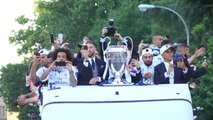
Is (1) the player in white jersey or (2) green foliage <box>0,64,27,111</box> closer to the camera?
(1) the player in white jersey

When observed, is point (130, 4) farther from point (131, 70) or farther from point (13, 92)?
point (131, 70)

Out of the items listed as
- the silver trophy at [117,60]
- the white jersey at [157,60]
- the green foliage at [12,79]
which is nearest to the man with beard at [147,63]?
the white jersey at [157,60]

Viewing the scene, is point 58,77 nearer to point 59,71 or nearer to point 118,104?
point 59,71

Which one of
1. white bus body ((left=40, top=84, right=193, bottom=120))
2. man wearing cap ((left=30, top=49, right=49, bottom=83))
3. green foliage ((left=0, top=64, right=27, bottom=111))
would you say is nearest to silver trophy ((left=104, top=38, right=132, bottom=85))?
white bus body ((left=40, top=84, right=193, bottom=120))

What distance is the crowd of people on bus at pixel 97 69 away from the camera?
8633 mm

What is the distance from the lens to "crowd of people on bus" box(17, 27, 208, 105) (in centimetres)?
863

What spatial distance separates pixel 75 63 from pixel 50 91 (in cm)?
245

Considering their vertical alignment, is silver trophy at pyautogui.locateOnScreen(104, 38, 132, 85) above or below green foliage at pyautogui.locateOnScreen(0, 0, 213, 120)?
below

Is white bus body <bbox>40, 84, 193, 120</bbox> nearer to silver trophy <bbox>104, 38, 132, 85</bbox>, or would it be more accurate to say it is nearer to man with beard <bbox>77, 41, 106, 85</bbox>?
silver trophy <bbox>104, 38, 132, 85</bbox>

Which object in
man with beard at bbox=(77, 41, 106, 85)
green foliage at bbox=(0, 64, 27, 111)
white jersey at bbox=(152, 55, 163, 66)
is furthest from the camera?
green foliage at bbox=(0, 64, 27, 111)

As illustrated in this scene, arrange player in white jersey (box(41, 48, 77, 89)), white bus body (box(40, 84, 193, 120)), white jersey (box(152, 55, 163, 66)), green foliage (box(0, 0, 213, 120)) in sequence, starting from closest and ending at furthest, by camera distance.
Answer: white bus body (box(40, 84, 193, 120)), player in white jersey (box(41, 48, 77, 89)), white jersey (box(152, 55, 163, 66)), green foliage (box(0, 0, 213, 120))

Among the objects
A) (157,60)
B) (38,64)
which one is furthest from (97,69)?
(38,64)

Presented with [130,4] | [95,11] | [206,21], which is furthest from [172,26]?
[95,11]

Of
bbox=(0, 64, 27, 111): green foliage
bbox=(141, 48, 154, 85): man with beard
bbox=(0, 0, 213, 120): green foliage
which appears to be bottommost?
bbox=(0, 64, 27, 111): green foliage
